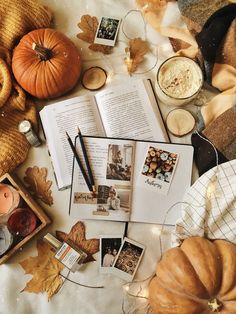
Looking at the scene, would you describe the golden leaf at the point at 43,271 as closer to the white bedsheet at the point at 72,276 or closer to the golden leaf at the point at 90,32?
the white bedsheet at the point at 72,276

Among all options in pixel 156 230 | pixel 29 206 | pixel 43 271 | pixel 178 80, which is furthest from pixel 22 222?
pixel 178 80

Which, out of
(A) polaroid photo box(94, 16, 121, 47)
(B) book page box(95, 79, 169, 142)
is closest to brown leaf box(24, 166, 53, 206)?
(B) book page box(95, 79, 169, 142)

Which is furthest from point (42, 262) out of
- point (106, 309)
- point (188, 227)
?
point (188, 227)

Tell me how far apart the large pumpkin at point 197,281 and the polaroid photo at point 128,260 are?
4.2 inches

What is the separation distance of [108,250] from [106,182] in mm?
200

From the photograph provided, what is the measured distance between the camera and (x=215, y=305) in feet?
3.06

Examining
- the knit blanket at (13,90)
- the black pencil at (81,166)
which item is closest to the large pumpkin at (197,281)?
the black pencil at (81,166)

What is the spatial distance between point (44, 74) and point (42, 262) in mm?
560

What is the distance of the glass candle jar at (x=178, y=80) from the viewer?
3.93ft

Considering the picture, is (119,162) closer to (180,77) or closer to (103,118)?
(103,118)

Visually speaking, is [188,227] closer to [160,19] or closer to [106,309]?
[106,309]

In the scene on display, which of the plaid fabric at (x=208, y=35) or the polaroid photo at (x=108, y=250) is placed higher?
the plaid fabric at (x=208, y=35)

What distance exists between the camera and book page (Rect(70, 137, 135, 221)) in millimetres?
1163

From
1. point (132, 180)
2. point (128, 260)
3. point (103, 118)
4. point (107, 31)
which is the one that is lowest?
point (128, 260)
